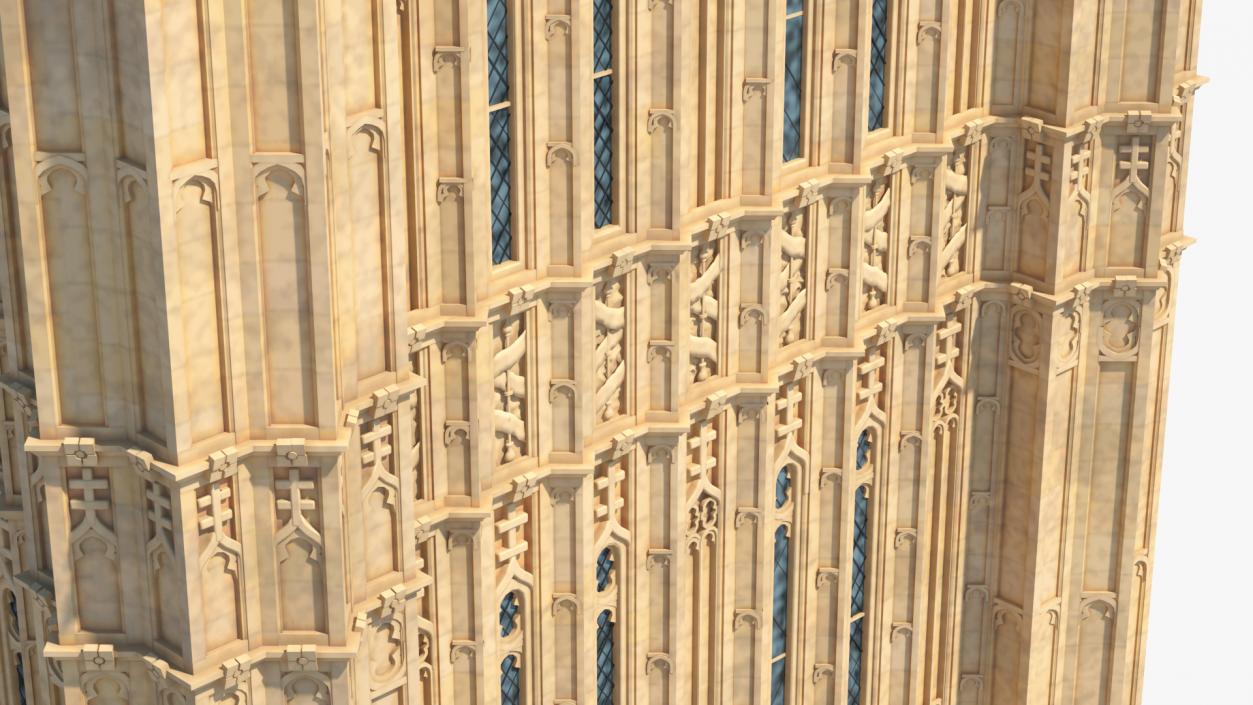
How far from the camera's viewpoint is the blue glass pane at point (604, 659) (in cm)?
3619

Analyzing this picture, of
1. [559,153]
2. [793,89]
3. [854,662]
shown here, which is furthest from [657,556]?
[793,89]

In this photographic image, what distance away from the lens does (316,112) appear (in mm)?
28125

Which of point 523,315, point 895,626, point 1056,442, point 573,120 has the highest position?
point 573,120

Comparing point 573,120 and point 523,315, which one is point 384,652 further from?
point 573,120

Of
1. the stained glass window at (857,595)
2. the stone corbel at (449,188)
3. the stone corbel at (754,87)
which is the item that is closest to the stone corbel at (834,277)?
the stained glass window at (857,595)

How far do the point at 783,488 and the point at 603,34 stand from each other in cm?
772

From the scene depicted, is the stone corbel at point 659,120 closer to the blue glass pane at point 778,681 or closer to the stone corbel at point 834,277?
the stone corbel at point 834,277

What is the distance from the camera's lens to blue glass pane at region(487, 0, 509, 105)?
105 feet

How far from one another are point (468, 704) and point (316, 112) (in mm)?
9026

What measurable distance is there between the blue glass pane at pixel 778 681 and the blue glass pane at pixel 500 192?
8960mm

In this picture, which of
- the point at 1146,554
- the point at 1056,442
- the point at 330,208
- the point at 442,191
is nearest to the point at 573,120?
the point at 442,191

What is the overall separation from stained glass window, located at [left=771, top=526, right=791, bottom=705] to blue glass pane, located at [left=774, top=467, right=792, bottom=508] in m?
0.38

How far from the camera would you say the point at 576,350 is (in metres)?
33.7

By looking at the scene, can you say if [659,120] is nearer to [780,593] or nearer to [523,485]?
[523,485]
